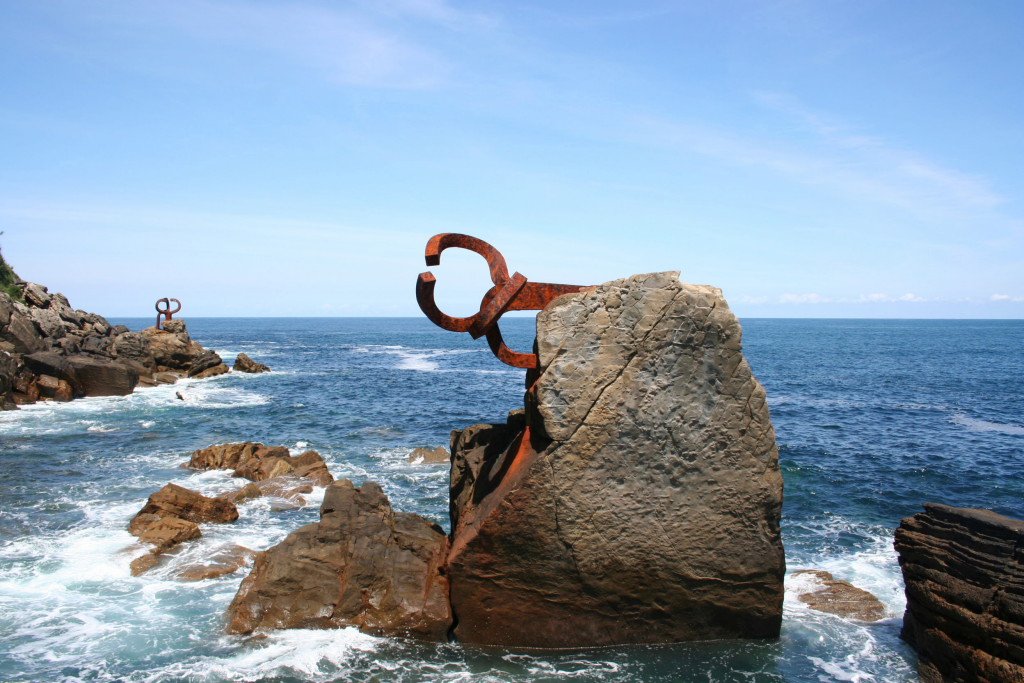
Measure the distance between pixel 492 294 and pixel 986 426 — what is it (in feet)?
80.1

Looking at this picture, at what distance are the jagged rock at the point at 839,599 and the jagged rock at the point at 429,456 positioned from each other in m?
10.3

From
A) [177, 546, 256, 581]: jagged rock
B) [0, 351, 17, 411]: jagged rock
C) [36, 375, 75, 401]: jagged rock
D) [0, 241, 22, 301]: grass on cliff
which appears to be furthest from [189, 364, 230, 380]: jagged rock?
[177, 546, 256, 581]: jagged rock

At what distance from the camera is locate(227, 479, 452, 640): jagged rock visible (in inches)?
322

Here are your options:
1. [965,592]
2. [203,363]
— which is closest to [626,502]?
[965,592]

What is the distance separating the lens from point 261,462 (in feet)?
54.9

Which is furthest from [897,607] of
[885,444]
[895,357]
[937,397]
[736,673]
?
[895,357]

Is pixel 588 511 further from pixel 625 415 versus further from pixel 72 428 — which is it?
pixel 72 428

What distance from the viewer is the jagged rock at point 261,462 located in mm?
16266

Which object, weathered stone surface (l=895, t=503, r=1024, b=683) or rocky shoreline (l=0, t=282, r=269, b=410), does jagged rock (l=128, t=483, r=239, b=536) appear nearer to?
weathered stone surface (l=895, t=503, r=1024, b=683)

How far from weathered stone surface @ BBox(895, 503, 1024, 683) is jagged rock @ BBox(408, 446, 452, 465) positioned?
40.4 feet

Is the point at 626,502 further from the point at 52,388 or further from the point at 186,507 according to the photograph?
the point at 52,388

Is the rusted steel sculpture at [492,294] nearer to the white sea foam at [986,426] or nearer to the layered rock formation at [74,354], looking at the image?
the white sea foam at [986,426]

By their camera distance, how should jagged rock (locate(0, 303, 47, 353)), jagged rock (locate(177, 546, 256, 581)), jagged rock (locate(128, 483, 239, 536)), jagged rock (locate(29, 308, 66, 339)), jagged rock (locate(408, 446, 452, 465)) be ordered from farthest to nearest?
jagged rock (locate(29, 308, 66, 339)) < jagged rock (locate(0, 303, 47, 353)) < jagged rock (locate(408, 446, 452, 465)) < jagged rock (locate(128, 483, 239, 536)) < jagged rock (locate(177, 546, 256, 581))

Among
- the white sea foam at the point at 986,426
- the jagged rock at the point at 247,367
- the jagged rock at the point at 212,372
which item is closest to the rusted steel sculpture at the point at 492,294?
the white sea foam at the point at 986,426
